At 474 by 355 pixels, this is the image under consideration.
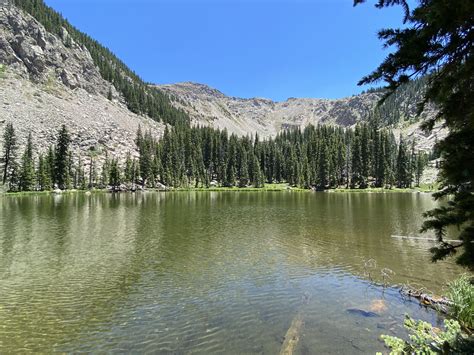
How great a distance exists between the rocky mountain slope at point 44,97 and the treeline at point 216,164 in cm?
1054

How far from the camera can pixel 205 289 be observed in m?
18.7

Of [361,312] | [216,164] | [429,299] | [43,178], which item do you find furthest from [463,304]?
[216,164]

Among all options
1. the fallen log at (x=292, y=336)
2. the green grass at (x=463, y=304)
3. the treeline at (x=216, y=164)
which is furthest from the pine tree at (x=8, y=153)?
the green grass at (x=463, y=304)

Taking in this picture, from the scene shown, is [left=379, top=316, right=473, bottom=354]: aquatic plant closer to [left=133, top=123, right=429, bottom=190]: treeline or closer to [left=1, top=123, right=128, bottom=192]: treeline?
[left=1, top=123, right=128, bottom=192]: treeline

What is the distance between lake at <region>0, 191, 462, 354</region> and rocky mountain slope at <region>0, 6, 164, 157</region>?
5298 inches

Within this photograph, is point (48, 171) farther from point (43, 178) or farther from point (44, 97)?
point (44, 97)

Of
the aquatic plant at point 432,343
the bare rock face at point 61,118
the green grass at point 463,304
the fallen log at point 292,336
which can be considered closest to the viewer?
the aquatic plant at point 432,343

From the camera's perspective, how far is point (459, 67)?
6.32m

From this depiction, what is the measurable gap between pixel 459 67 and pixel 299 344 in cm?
1040

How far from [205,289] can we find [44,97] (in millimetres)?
182851

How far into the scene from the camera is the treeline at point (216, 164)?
12325 cm

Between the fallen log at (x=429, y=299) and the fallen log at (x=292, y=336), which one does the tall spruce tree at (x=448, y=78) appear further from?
the fallen log at (x=429, y=299)

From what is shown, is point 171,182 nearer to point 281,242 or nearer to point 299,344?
point 281,242

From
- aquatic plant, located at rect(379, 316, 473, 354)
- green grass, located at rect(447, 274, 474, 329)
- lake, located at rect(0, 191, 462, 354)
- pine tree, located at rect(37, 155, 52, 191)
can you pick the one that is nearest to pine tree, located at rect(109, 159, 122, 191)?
pine tree, located at rect(37, 155, 52, 191)
